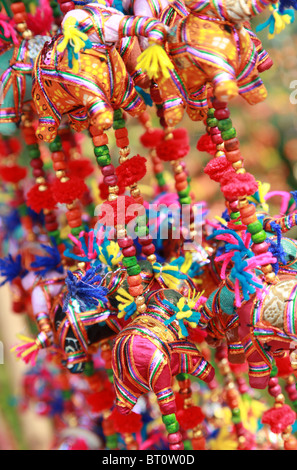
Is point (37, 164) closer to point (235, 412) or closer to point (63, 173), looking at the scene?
point (63, 173)

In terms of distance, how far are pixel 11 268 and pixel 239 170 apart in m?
0.43

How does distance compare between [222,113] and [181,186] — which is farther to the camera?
[181,186]

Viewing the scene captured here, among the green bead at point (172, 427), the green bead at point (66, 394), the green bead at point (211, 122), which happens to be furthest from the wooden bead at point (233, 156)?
the green bead at point (66, 394)

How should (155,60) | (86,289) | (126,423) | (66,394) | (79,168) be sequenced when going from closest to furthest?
(155,60), (86,289), (126,423), (79,168), (66,394)

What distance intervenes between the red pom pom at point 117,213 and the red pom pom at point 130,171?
30 mm

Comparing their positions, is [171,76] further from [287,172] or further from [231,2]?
[287,172]

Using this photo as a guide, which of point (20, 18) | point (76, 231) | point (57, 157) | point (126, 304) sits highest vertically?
point (20, 18)

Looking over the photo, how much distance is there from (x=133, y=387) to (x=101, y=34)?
403 millimetres

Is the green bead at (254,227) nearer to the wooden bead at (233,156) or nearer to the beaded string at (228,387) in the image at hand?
the wooden bead at (233,156)

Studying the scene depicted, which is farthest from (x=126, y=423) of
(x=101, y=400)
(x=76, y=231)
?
(x=76, y=231)

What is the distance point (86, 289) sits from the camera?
629 mm

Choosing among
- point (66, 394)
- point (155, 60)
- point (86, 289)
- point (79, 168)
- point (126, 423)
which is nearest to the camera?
point (155, 60)

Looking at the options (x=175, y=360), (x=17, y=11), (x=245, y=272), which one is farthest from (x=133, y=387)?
(x=17, y=11)

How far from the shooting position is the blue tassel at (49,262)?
0.77 m
